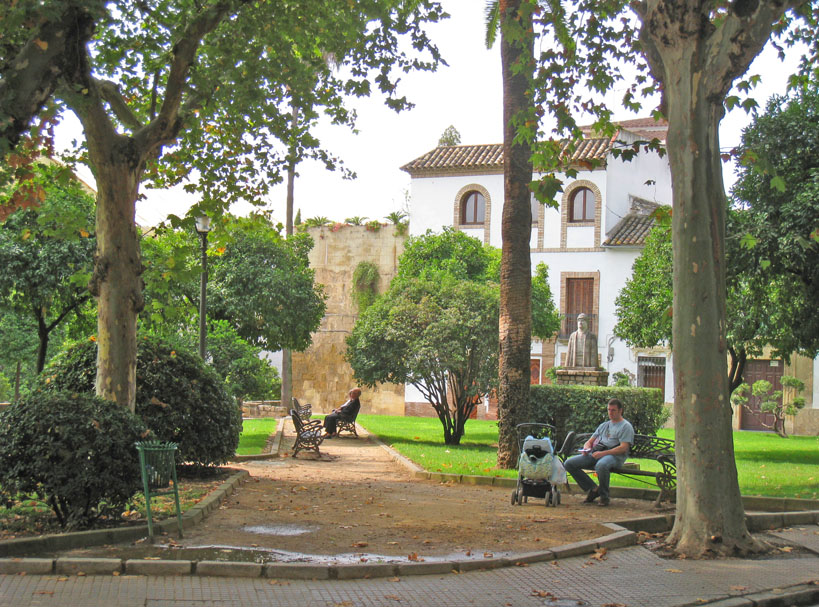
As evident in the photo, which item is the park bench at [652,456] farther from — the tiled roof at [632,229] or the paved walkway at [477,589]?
the tiled roof at [632,229]

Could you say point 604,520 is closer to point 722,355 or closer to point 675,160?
point 722,355

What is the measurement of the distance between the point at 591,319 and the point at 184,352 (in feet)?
94.0

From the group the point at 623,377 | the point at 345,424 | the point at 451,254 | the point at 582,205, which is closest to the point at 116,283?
the point at 345,424

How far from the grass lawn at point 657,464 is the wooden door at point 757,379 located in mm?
4733

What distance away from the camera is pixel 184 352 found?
529 inches

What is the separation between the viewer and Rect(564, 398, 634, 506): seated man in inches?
450

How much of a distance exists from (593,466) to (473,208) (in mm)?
32052

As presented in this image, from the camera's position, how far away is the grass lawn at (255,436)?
61.4ft

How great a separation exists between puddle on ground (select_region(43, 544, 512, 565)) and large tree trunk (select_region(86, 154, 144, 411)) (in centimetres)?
376

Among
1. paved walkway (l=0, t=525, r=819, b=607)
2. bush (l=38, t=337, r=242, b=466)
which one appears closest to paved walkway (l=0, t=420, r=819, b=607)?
paved walkway (l=0, t=525, r=819, b=607)

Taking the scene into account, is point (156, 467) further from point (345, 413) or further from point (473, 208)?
point (473, 208)

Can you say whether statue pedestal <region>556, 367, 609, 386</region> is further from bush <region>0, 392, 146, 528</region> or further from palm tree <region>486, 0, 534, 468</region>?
bush <region>0, 392, 146, 528</region>

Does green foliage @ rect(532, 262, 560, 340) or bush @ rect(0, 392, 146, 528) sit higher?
green foliage @ rect(532, 262, 560, 340)

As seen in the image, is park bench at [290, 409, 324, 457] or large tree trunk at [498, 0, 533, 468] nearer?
large tree trunk at [498, 0, 533, 468]
